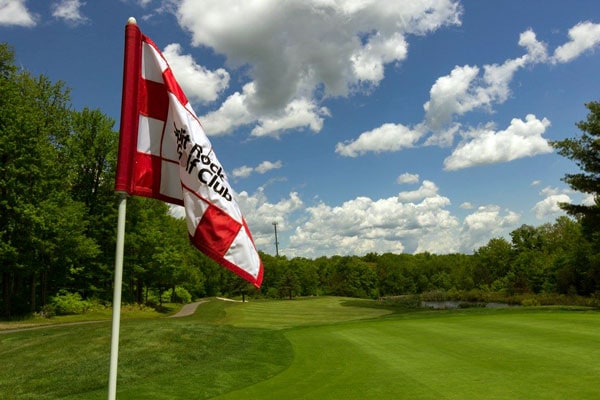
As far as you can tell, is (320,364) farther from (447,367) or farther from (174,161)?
(174,161)

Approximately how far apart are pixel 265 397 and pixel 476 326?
12.5m

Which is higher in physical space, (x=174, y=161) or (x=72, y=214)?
(x=72, y=214)

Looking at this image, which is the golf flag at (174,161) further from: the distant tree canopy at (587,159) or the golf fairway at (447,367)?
the distant tree canopy at (587,159)

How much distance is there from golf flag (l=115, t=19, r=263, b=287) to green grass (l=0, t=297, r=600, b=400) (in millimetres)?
4386

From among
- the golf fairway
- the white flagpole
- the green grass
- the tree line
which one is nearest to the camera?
the white flagpole

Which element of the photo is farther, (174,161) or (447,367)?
(447,367)

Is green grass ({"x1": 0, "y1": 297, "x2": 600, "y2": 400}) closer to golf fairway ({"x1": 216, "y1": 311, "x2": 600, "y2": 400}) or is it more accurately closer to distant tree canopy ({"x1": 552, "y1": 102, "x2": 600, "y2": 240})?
golf fairway ({"x1": 216, "y1": 311, "x2": 600, "y2": 400})

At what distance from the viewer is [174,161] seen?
4.75 m

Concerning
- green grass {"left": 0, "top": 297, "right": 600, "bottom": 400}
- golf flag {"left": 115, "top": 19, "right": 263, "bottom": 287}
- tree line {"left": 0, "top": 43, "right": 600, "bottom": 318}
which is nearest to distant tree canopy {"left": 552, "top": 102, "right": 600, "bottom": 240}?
tree line {"left": 0, "top": 43, "right": 600, "bottom": 318}

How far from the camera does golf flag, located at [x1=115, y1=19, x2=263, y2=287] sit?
4.40 metres

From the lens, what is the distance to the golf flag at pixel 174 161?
4.40 m

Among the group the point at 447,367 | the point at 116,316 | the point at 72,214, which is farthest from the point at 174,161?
the point at 72,214

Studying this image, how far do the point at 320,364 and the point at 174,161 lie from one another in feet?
25.5

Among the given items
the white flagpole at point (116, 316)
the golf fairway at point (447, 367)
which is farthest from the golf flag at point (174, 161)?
the golf fairway at point (447, 367)
